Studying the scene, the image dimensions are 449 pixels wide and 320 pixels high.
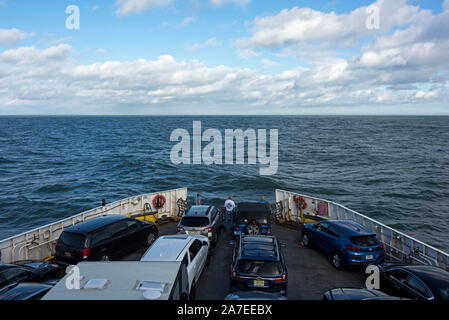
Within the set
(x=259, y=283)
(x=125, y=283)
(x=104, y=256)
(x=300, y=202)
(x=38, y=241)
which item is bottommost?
(x=104, y=256)

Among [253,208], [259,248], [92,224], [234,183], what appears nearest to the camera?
[259,248]

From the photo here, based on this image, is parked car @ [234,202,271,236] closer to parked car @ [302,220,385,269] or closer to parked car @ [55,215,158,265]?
parked car @ [302,220,385,269]

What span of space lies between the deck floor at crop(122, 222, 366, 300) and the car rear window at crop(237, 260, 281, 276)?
4.17 feet

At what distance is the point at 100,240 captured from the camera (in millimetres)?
9938

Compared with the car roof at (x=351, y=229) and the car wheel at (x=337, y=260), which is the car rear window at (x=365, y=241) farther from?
the car wheel at (x=337, y=260)

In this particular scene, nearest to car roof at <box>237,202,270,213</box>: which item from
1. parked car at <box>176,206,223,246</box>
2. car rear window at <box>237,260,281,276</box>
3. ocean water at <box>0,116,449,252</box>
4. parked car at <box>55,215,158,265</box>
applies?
parked car at <box>176,206,223,246</box>

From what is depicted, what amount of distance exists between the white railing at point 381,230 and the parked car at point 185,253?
262 inches

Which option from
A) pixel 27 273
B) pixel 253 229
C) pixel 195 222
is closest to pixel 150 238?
pixel 195 222

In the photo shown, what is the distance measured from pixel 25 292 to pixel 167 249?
3.36 metres

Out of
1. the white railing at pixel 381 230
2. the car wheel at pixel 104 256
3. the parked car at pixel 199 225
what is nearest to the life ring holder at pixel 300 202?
the white railing at pixel 381 230

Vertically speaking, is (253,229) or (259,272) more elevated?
(259,272)

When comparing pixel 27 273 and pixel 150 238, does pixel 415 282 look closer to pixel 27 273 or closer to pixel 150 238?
pixel 150 238
